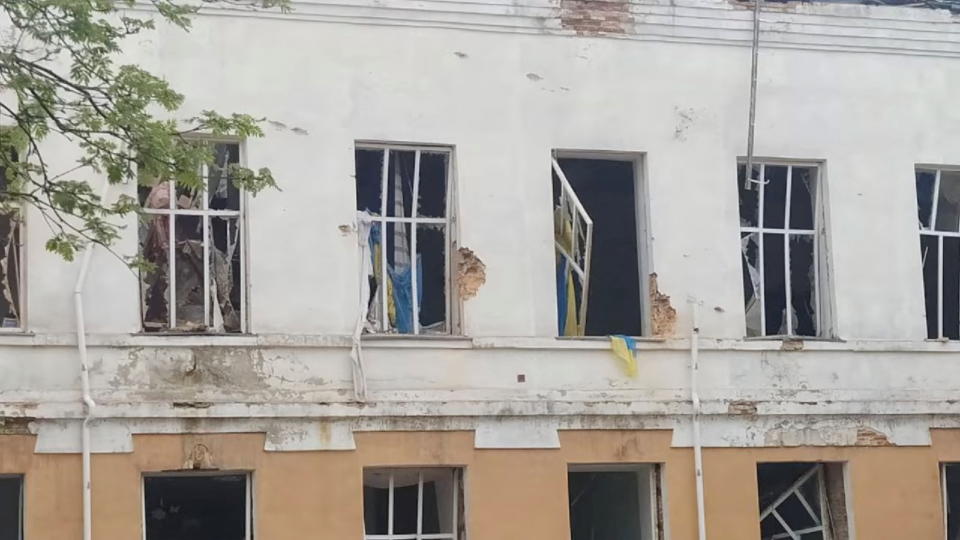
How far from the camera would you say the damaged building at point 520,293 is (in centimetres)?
1432

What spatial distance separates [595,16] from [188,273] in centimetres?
434

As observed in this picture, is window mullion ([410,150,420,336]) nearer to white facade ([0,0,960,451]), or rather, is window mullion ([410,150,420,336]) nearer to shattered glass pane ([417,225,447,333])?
shattered glass pane ([417,225,447,333])

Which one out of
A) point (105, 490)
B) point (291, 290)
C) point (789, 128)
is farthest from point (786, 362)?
point (105, 490)

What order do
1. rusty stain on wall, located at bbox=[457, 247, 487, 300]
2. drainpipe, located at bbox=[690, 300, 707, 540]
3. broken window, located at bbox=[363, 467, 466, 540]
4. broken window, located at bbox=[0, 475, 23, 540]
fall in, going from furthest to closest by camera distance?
1. drainpipe, located at bbox=[690, 300, 707, 540]
2. rusty stain on wall, located at bbox=[457, 247, 487, 300]
3. broken window, located at bbox=[363, 467, 466, 540]
4. broken window, located at bbox=[0, 475, 23, 540]

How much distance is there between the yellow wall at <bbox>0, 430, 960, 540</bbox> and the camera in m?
13.9

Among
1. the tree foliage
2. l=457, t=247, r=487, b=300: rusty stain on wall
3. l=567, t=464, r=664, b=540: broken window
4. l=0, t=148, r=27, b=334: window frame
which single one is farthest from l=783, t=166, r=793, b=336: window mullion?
l=0, t=148, r=27, b=334: window frame

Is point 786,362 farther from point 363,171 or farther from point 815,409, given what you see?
point 363,171

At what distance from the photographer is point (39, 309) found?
1406cm

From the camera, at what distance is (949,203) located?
17.2 meters

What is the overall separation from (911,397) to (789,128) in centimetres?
271

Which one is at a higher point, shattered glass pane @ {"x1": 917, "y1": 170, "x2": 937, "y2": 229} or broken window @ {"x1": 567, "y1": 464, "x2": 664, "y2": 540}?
shattered glass pane @ {"x1": 917, "y1": 170, "x2": 937, "y2": 229}

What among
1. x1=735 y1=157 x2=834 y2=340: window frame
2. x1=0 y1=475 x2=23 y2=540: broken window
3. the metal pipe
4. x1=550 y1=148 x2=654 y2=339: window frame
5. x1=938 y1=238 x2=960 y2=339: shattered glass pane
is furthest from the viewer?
x1=938 y1=238 x2=960 y2=339: shattered glass pane

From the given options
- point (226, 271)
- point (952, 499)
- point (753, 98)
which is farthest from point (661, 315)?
point (226, 271)

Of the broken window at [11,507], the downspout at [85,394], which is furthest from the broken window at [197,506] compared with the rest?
the broken window at [11,507]
